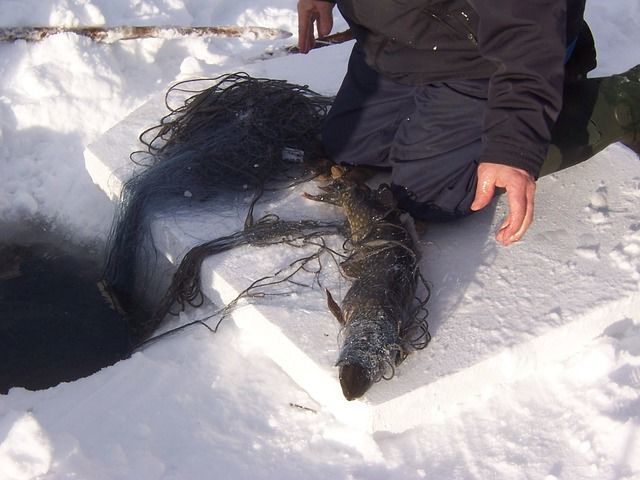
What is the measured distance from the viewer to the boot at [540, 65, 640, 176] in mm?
2986

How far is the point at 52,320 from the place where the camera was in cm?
329

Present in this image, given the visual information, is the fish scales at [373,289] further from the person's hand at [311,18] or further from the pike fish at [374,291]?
the person's hand at [311,18]

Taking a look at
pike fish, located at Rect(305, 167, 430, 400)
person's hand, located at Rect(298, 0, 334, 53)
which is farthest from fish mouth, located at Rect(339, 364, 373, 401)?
person's hand, located at Rect(298, 0, 334, 53)

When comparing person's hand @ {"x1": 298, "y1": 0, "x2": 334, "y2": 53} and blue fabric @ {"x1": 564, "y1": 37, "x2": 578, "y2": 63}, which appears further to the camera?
person's hand @ {"x1": 298, "y1": 0, "x2": 334, "y2": 53}

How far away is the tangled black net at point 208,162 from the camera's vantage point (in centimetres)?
316

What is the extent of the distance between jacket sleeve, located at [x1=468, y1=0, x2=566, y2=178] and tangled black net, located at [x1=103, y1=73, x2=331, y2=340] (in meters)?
0.95

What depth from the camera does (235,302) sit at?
110 inches

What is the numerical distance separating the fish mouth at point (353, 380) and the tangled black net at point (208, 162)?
756 millimetres

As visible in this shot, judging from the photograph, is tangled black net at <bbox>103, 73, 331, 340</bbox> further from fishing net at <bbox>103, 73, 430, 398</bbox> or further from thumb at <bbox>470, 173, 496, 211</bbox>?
thumb at <bbox>470, 173, 496, 211</bbox>

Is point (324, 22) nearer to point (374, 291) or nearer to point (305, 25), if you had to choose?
point (305, 25)

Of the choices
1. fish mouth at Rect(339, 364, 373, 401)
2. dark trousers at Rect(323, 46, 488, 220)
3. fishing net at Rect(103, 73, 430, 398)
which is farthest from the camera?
dark trousers at Rect(323, 46, 488, 220)

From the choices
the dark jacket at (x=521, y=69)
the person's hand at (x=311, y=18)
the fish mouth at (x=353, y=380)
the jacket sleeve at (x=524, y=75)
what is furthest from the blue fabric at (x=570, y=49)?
the fish mouth at (x=353, y=380)

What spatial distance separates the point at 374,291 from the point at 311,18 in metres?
1.46

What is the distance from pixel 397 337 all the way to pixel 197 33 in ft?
8.51
